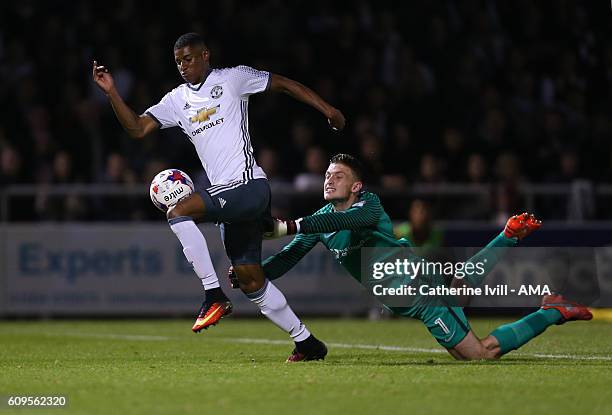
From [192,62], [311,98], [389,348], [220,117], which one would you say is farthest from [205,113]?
[389,348]

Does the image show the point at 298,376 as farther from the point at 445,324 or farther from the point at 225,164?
the point at 225,164

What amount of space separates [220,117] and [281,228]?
99cm

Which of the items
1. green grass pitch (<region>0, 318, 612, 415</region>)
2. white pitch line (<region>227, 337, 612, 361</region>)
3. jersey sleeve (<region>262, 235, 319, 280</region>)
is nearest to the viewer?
green grass pitch (<region>0, 318, 612, 415</region>)

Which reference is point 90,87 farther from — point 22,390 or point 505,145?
point 22,390

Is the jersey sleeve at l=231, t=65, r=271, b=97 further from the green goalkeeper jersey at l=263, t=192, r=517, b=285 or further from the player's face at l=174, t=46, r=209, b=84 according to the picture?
the green goalkeeper jersey at l=263, t=192, r=517, b=285

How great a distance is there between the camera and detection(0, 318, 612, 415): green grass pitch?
6.25 metres

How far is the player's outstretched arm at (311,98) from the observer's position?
8.70 metres

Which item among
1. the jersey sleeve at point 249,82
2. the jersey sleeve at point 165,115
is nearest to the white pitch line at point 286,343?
the jersey sleeve at point 249,82

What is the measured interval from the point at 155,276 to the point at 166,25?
162 inches

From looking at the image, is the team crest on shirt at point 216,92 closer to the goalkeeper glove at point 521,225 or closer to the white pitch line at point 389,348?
the goalkeeper glove at point 521,225

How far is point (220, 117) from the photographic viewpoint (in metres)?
8.95

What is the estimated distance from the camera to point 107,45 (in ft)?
58.1

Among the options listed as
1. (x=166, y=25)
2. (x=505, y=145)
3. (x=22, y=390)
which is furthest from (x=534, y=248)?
(x=22, y=390)

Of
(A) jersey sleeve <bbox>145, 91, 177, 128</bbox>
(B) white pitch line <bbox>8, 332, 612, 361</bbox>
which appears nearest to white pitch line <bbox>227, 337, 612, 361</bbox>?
(B) white pitch line <bbox>8, 332, 612, 361</bbox>
